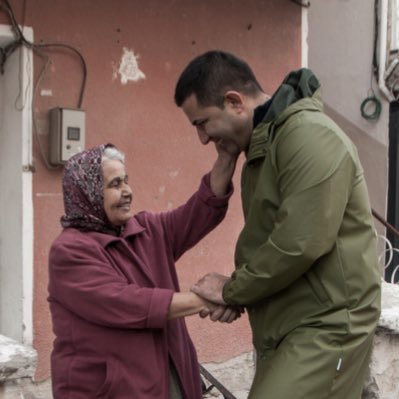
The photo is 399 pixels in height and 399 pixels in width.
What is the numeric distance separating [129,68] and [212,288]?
8.31 ft

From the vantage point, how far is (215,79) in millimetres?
2104

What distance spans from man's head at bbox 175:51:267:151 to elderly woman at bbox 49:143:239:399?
217 mm

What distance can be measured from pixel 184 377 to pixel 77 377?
14.5 inches

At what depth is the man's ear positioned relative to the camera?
2086 millimetres

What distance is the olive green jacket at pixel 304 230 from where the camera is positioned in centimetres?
186

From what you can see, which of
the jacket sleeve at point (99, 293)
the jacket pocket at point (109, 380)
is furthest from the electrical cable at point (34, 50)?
the jacket pocket at point (109, 380)

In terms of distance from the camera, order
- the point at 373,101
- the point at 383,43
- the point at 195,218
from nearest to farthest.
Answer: the point at 195,218 → the point at 383,43 → the point at 373,101

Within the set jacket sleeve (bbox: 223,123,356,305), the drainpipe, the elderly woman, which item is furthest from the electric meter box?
the drainpipe

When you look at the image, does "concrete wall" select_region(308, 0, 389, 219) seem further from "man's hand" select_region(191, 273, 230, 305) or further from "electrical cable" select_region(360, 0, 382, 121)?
"man's hand" select_region(191, 273, 230, 305)

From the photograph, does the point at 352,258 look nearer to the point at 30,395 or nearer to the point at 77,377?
the point at 77,377

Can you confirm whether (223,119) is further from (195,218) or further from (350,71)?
(350,71)

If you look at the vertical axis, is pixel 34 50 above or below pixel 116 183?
above

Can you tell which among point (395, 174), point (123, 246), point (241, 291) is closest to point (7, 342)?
point (123, 246)

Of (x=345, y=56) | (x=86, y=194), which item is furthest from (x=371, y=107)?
(x=86, y=194)
